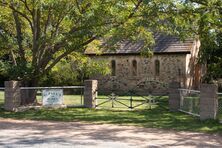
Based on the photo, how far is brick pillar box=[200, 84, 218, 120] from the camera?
53.5ft

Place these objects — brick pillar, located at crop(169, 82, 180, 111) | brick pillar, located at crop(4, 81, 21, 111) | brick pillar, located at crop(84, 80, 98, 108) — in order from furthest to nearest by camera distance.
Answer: brick pillar, located at crop(84, 80, 98, 108), brick pillar, located at crop(169, 82, 180, 111), brick pillar, located at crop(4, 81, 21, 111)

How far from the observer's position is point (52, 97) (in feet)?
68.7

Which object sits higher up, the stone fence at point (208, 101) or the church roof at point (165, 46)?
the church roof at point (165, 46)

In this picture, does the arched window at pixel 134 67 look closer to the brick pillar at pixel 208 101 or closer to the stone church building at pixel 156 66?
the stone church building at pixel 156 66

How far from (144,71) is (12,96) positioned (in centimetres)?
1818

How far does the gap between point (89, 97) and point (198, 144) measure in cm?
1021

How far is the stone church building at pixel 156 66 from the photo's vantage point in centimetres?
3472

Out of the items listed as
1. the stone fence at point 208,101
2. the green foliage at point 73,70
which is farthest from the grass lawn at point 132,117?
the green foliage at point 73,70

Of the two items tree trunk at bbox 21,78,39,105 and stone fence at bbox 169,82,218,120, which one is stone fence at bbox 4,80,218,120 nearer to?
stone fence at bbox 169,82,218,120

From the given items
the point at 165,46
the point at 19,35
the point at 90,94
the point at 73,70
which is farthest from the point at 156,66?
the point at 19,35

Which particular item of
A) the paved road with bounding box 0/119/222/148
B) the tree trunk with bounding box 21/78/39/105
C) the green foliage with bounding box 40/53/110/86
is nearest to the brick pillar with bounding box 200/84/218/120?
the paved road with bounding box 0/119/222/148

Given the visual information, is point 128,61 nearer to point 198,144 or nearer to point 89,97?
point 89,97

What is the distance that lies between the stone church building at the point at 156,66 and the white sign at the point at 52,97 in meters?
13.2

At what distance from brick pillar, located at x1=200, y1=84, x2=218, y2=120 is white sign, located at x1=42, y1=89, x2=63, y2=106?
25.8ft
